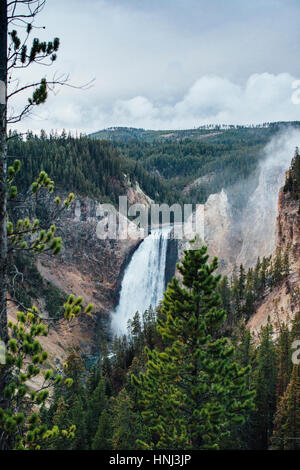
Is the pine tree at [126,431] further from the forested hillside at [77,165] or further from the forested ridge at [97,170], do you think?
the forested hillside at [77,165]

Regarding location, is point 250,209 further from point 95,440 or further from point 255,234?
point 95,440

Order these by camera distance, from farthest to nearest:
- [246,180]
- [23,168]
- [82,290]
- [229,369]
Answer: [246,180]
[23,168]
[82,290]
[229,369]

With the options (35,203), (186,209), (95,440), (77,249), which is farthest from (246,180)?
(35,203)

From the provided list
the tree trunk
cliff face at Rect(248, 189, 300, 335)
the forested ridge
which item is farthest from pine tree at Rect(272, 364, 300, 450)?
the forested ridge

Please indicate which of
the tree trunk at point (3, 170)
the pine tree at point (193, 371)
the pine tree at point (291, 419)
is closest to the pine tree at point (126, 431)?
the pine tree at point (193, 371)

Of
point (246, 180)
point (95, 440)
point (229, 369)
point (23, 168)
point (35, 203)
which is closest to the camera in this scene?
point (35, 203)
